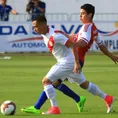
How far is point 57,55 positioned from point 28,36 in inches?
637

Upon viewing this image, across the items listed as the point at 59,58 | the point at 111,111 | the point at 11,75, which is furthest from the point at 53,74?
the point at 11,75

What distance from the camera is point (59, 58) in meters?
11.7

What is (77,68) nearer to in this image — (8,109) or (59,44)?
(59,44)

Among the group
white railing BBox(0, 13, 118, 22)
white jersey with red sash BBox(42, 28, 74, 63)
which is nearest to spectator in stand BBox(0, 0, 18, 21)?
white railing BBox(0, 13, 118, 22)

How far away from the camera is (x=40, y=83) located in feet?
55.0

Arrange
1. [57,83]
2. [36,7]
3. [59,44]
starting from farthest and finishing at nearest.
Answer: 1. [36,7]
2. [57,83]
3. [59,44]

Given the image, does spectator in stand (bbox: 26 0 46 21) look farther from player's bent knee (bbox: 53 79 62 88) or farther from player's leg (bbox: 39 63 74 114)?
player's leg (bbox: 39 63 74 114)

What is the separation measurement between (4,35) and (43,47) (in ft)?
5.48

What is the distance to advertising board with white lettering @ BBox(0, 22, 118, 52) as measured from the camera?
27.6 meters

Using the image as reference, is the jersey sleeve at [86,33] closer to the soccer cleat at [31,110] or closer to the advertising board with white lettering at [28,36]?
the soccer cleat at [31,110]

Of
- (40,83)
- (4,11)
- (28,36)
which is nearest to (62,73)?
(40,83)

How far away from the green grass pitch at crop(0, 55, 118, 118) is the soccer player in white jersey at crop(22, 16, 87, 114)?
1.50 ft

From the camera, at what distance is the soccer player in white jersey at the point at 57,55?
11.4 metres

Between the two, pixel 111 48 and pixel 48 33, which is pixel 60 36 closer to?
pixel 48 33
